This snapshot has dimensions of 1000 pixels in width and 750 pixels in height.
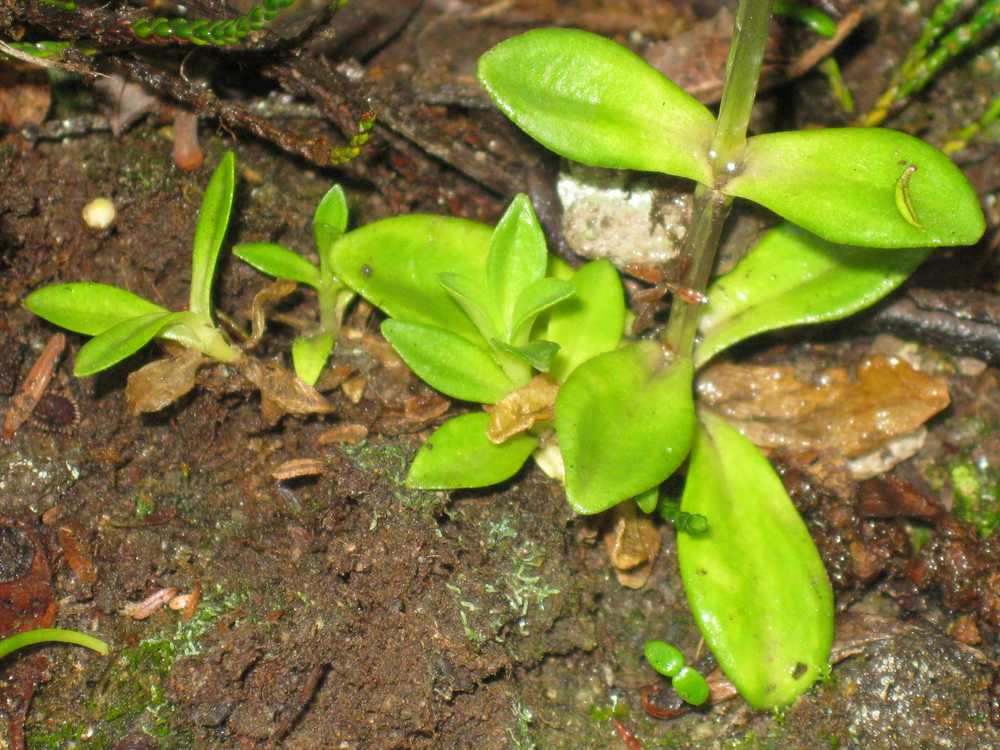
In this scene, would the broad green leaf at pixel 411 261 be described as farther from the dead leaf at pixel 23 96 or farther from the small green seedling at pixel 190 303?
the dead leaf at pixel 23 96

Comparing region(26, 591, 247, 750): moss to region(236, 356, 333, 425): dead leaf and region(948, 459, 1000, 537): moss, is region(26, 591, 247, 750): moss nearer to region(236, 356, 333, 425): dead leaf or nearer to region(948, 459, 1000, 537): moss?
region(236, 356, 333, 425): dead leaf

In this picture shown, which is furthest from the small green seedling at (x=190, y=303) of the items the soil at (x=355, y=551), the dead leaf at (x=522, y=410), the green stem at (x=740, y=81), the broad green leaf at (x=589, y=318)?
the green stem at (x=740, y=81)

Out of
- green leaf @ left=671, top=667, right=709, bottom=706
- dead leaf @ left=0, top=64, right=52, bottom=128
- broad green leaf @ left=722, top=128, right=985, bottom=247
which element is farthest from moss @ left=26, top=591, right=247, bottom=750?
broad green leaf @ left=722, top=128, right=985, bottom=247

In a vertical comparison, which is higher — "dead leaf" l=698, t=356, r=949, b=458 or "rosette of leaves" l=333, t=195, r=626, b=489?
"rosette of leaves" l=333, t=195, r=626, b=489

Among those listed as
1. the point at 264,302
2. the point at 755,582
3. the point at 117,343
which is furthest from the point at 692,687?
the point at 117,343

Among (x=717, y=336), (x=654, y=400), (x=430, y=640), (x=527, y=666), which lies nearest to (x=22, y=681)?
(x=430, y=640)

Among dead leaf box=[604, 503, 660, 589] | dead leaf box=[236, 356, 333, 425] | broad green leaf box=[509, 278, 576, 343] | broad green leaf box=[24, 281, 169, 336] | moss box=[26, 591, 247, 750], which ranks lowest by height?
moss box=[26, 591, 247, 750]

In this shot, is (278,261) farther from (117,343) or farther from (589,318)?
(589,318)

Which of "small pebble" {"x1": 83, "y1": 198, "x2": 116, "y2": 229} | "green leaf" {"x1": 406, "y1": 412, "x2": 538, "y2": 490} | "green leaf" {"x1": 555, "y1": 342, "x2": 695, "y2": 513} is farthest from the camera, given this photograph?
"small pebble" {"x1": 83, "y1": 198, "x2": 116, "y2": 229}
